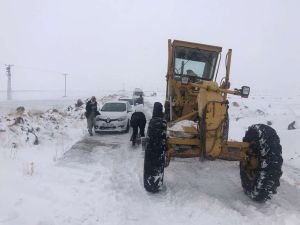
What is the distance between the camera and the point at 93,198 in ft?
23.4

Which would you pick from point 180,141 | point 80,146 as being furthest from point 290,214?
point 80,146

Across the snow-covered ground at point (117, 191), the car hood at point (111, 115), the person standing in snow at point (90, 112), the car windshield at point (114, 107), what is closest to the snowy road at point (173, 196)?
the snow-covered ground at point (117, 191)

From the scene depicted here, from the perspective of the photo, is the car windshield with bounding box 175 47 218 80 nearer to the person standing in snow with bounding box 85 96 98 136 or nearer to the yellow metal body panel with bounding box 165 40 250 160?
the yellow metal body panel with bounding box 165 40 250 160

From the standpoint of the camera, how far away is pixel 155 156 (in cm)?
754

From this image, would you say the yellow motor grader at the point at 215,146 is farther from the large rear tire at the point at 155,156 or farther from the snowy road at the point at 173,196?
the snowy road at the point at 173,196

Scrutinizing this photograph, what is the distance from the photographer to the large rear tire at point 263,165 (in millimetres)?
7137

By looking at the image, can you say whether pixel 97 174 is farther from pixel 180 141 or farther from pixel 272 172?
pixel 272 172

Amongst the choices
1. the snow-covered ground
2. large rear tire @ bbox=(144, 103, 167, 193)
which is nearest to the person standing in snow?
the snow-covered ground

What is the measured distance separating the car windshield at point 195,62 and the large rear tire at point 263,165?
354cm

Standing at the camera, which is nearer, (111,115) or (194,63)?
(194,63)

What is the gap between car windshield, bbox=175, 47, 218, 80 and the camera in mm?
10930

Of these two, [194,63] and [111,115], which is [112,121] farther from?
[194,63]

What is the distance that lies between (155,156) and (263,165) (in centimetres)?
208

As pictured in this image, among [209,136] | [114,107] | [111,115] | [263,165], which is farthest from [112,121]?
[263,165]
